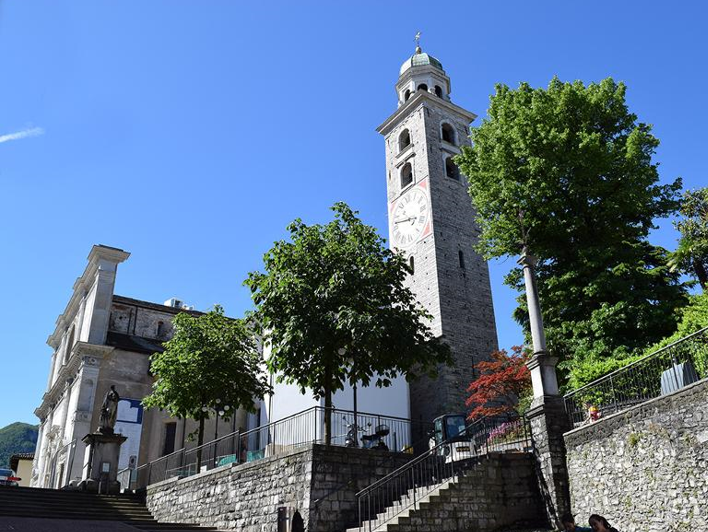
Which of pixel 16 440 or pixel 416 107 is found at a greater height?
pixel 416 107

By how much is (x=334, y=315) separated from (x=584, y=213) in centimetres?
950

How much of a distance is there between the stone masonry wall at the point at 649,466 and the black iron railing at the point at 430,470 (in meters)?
1.96

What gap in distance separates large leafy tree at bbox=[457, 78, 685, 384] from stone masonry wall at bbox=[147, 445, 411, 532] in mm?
7768

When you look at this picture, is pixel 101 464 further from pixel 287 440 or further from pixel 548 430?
pixel 548 430

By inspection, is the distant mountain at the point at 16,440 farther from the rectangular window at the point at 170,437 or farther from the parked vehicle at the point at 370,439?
the parked vehicle at the point at 370,439

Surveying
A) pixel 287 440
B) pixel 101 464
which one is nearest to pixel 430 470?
pixel 287 440

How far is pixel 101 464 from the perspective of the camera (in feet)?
71.7

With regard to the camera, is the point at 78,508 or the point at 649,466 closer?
the point at 649,466

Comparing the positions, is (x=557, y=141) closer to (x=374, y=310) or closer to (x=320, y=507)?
(x=374, y=310)

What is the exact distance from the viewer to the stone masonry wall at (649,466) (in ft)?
34.4

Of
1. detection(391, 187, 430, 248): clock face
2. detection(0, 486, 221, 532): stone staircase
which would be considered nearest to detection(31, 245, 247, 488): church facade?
detection(0, 486, 221, 532): stone staircase

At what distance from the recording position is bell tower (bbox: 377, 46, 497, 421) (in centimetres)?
2838

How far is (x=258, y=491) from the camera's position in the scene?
15.6 meters

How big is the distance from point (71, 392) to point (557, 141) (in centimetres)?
2451
